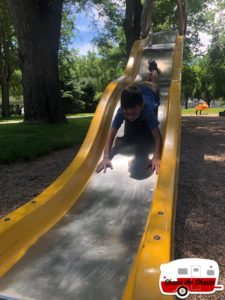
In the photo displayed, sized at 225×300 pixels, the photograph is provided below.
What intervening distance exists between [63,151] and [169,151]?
4.68 m

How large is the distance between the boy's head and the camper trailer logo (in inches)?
117

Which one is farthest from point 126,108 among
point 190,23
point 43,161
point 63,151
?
point 190,23

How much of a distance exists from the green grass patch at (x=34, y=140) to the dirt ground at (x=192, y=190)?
0.26 meters

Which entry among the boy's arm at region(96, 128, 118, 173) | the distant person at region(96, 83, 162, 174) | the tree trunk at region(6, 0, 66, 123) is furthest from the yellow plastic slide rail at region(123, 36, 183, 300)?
the tree trunk at region(6, 0, 66, 123)

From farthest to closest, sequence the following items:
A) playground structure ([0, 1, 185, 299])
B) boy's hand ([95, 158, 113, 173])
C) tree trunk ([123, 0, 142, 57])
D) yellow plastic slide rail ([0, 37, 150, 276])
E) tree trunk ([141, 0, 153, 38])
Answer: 1. tree trunk ([123, 0, 142, 57])
2. tree trunk ([141, 0, 153, 38])
3. boy's hand ([95, 158, 113, 173])
4. yellow plastic slide rail ([0, 37, 150, 276])
5. playground structure ([0, 1, 185, 299])

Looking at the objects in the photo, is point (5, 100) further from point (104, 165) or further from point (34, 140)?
point (104, 165)

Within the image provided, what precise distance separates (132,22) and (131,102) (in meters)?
12.3

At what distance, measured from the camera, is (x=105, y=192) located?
15.0 ft

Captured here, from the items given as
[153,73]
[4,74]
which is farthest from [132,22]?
[4,74]

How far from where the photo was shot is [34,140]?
9141 millimetres

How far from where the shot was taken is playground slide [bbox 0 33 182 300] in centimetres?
282

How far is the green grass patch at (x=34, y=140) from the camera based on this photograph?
26.1 feet

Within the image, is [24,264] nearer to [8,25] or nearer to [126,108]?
[126,108]

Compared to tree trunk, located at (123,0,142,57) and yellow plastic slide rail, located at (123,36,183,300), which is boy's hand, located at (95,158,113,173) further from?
tree trunk, located at (123,0,142,57)
